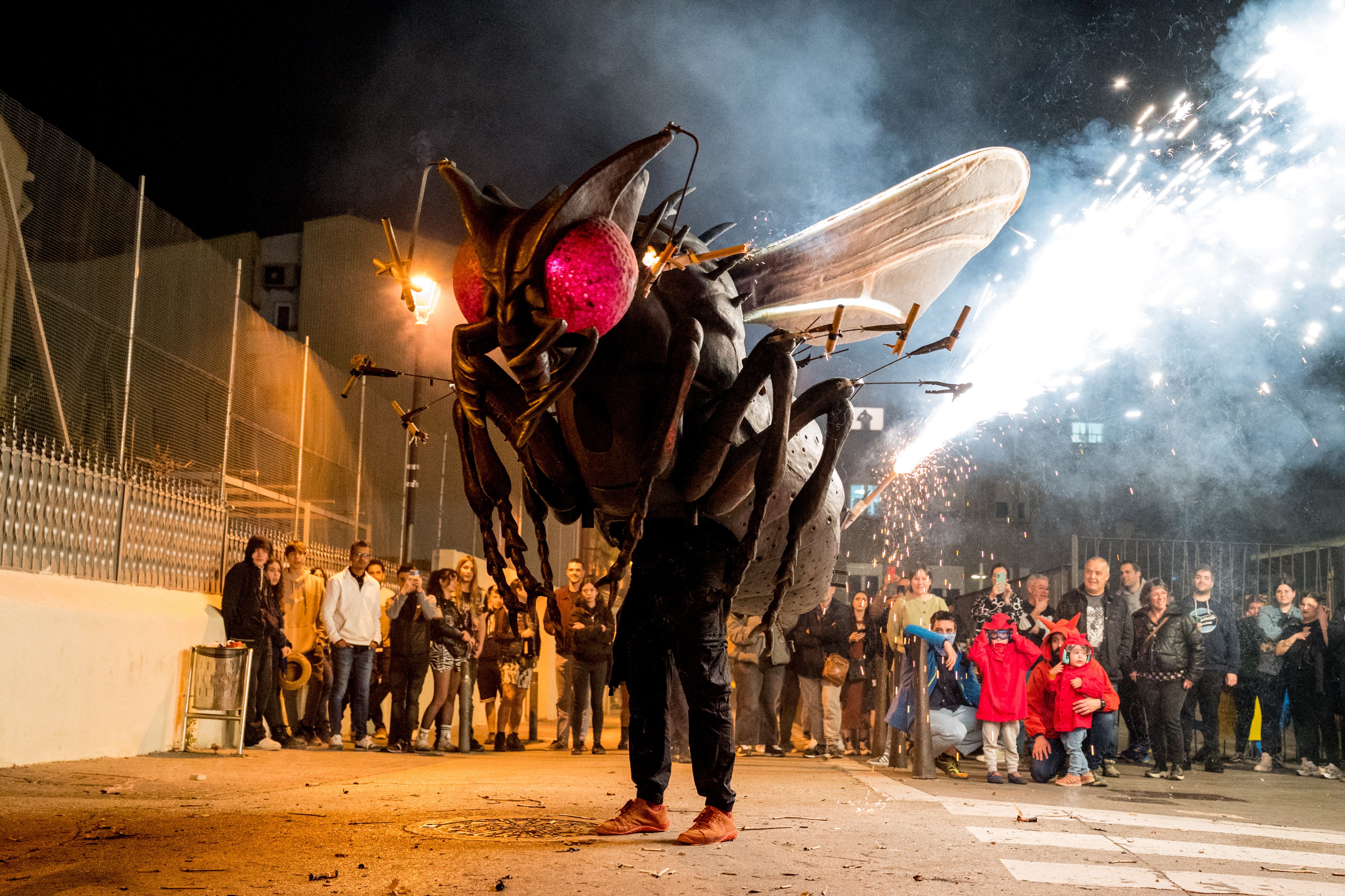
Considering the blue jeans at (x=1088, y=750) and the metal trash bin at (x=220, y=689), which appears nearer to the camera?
the metal trash bin at (x=220, y=689)

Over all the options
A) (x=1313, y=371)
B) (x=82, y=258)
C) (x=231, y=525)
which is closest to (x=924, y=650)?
(x=231, y=525)

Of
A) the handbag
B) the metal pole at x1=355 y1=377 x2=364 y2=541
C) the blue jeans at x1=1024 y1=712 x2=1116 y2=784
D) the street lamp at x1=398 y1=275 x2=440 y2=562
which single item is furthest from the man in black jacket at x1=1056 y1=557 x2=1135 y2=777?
the metal pole at x1=355 y1=377 x2=364 y2=541

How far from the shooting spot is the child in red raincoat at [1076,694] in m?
9.44

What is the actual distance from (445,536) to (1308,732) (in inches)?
608

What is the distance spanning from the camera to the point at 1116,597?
454 inches

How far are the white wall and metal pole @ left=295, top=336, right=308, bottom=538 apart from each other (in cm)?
406

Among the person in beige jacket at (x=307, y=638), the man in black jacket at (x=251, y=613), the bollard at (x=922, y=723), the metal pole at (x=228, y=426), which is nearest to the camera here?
the bollard at (x=922, y=723)

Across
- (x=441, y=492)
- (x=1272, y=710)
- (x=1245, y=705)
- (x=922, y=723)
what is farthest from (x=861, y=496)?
(x=922, y=723)

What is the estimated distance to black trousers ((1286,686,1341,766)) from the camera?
11.7 m

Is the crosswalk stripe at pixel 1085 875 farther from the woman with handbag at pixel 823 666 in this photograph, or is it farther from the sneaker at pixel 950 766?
the woman with handbag at pixel 823 666

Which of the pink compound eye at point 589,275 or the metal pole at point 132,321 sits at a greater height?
the metal pole at point 132,321

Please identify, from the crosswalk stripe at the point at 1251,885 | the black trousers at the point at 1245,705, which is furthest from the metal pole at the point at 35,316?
the black trousers at the point at 1245,705

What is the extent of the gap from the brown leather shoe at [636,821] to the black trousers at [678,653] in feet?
0.15

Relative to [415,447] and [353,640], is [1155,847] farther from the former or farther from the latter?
[415,447]
